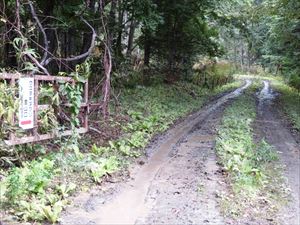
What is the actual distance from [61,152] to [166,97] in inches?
466

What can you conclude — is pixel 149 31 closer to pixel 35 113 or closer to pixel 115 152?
→ pixel 115 152

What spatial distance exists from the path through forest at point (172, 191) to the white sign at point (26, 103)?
1.59 m

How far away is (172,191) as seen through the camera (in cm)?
682

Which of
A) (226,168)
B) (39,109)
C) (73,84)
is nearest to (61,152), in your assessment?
(39,109)

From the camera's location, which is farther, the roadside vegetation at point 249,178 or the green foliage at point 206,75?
the green foliage at point 206,75

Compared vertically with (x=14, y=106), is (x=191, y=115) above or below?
below

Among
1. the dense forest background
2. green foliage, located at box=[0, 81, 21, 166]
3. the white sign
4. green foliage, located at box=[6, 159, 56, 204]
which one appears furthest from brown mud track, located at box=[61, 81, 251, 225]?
the dense forest background

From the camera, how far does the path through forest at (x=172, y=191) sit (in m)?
5.70

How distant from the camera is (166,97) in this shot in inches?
752

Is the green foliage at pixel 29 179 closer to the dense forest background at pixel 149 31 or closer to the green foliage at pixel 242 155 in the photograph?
the green foliage at pixel 242 155

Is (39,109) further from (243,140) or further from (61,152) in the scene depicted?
(243,140)

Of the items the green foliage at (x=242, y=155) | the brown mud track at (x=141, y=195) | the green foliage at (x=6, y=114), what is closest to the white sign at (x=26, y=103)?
the green foliage at (x=6, y=114)

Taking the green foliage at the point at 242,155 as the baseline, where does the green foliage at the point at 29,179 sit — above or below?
above

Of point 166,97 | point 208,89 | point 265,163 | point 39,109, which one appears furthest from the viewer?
point 208,89
